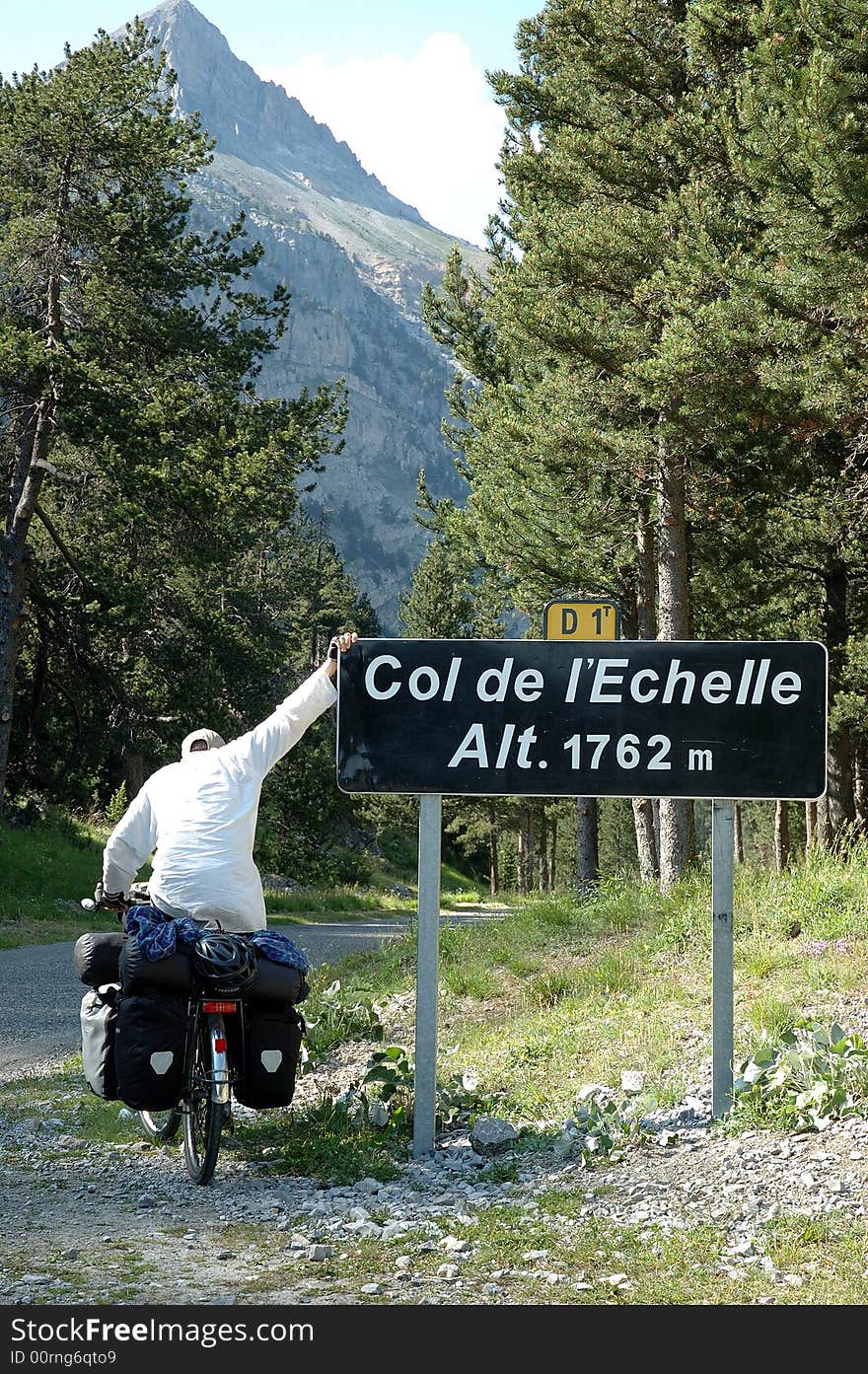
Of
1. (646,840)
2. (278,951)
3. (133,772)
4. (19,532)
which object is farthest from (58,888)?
(278,951)

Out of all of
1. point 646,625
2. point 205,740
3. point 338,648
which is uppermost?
point 646,625

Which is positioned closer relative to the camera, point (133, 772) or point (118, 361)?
point (118, 361)

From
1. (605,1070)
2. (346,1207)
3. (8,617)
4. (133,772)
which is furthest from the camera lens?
(133,772)

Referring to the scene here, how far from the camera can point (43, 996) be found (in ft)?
37.9

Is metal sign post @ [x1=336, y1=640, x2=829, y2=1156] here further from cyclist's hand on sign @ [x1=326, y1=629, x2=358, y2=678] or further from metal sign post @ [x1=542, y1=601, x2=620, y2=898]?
metal sign post @ [x1=542, y1=601, x2=620, y2=898]

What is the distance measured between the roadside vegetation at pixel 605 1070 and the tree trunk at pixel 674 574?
103 inches

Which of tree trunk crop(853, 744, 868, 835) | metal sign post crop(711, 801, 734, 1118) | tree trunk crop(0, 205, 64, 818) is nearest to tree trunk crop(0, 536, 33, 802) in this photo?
tree trunk crop(0, 205, 64, 818)

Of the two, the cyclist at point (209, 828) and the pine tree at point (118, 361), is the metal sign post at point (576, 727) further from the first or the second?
the pine tree at point (118, 361)

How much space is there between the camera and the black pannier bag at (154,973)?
197 inches

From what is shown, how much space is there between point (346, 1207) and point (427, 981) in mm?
1208

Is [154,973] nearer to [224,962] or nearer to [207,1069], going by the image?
[224,962]

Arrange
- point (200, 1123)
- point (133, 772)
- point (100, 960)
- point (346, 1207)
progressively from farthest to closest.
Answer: point (133, 772), point (100, 960), point (200, 1123), point (346, 1207)

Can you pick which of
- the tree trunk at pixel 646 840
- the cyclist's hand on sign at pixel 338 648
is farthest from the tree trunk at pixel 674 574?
the cyclist's hand on sign at pixel 338 648

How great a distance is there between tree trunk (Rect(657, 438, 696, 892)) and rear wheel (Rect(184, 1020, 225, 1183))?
7977 mm
